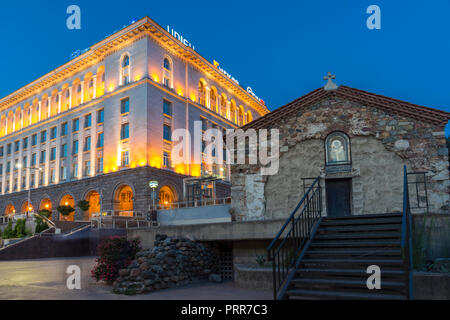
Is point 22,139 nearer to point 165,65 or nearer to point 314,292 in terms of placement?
point 165,65

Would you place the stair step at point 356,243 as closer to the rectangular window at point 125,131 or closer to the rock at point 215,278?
the rock at point 215,278

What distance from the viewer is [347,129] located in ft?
44.4

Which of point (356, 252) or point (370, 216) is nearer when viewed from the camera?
point (356, 252)

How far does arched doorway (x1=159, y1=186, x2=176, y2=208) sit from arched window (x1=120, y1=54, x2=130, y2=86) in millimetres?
12546

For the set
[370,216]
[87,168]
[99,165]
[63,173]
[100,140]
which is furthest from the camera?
[63,173]

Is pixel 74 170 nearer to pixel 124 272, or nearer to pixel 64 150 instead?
pixel 64 150

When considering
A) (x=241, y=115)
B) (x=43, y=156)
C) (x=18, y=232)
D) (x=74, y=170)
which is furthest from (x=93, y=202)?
(x=241, y=115)

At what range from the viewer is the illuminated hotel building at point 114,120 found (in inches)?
1500

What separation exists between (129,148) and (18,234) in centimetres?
1360

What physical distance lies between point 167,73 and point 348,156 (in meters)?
32.2

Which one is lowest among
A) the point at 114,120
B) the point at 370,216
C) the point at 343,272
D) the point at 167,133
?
the point at 343,272

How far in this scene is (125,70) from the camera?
4112cm

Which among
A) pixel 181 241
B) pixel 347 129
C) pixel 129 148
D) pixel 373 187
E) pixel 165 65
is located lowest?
pixel 181 241
